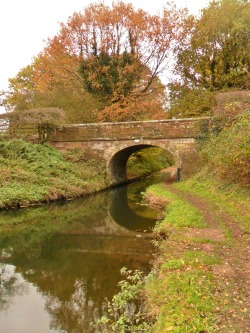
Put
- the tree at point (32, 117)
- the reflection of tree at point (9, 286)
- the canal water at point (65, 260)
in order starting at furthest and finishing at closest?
the tree at point (32, 117) < the reflection of tree at point (9, 286) < the canal water at point (65, 260)

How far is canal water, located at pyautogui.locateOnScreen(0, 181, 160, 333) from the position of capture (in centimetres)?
534

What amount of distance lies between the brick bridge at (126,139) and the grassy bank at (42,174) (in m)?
0.87

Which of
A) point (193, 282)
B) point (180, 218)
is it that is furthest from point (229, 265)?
point (180, 218)

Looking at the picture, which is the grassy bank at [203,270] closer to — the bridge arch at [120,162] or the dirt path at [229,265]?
the dirt path at [229,265]

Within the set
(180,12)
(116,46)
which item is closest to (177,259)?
(116,46)

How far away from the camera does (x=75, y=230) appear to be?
1073 centimetres

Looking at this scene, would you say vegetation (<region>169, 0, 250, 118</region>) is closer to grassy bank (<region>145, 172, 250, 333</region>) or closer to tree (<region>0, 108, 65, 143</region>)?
tree (<region>0, 108, 65, 143</region>)

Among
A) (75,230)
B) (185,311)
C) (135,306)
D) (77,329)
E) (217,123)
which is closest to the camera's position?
(185,311)

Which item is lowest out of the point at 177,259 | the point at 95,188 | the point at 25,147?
the point at 95,188

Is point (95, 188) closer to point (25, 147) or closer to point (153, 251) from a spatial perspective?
point (25, 147)

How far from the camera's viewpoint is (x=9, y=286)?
6.52m

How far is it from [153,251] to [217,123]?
10.5 metres

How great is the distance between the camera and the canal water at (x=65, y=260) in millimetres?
5340

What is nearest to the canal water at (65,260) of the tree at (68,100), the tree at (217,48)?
the tree at (68,100)
